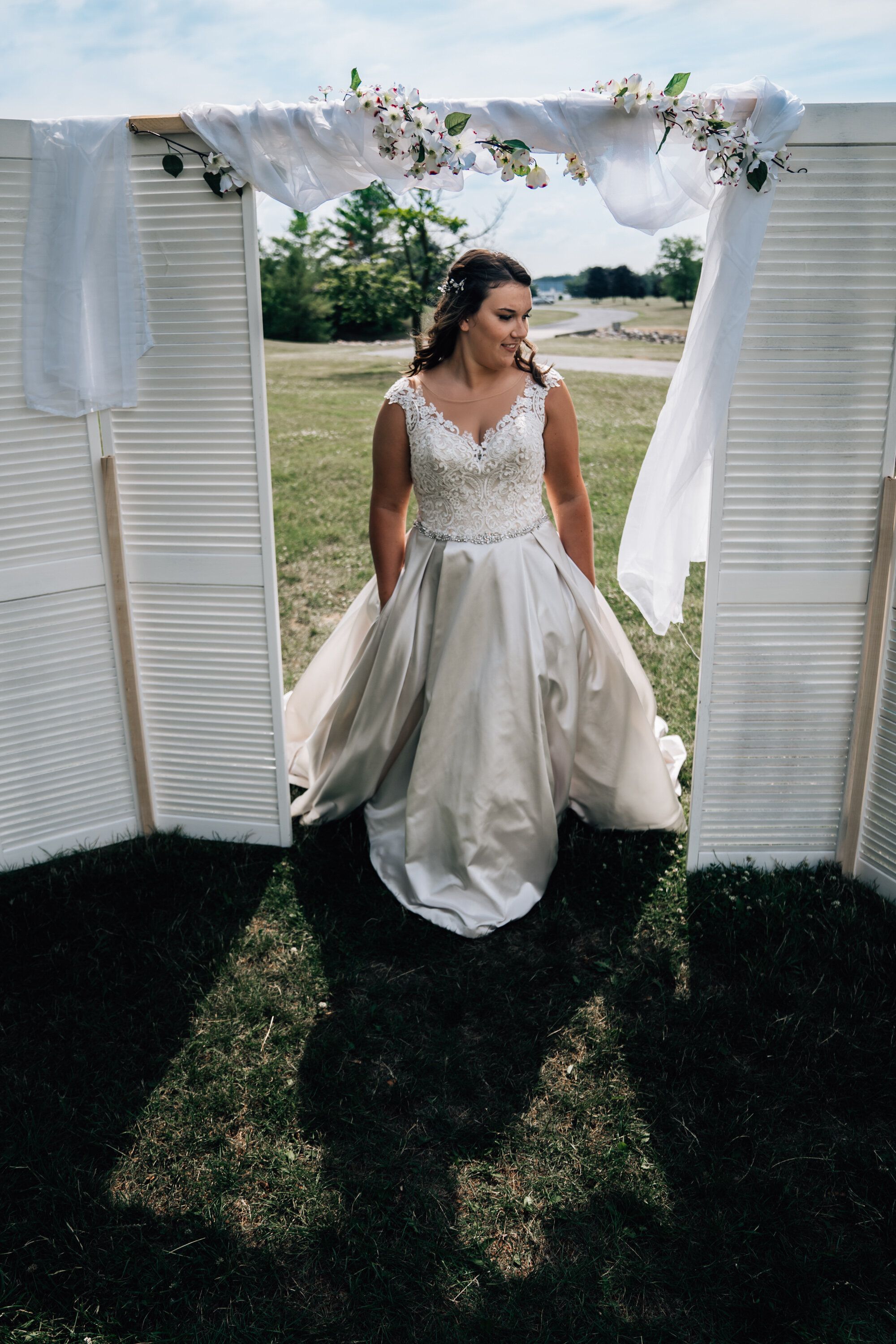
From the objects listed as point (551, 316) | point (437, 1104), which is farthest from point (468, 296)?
point (551, 316)

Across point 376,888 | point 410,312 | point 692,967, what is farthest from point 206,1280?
point 410,312

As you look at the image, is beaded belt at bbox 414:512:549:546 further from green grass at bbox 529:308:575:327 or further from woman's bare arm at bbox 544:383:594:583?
green grass at bbox 529:308:575:327

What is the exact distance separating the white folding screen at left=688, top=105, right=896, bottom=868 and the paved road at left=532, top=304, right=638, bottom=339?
40.6ft

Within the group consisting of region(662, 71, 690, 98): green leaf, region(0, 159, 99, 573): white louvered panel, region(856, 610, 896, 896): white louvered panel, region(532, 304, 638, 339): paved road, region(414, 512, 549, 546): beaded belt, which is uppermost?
region(662, 71, 690, 98): green leaf

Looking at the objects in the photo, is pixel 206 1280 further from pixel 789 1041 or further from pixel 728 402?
pixel 728 402

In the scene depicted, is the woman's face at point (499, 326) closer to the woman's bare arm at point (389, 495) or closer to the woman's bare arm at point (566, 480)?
the woman's bare arm at point (566, 480)

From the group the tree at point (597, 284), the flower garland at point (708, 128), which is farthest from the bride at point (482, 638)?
the tree at point (597, 284)

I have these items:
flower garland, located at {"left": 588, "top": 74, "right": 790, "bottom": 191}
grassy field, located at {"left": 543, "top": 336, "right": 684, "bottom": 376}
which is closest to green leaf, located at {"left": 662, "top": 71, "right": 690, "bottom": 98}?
A: flower garland, located at {"left": 588, "top": 74, "right": 790, "bottom": 191}

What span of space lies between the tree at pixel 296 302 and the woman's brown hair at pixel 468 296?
19993 millimetres

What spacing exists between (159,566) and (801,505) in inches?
87.6

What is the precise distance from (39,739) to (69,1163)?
1599 mm

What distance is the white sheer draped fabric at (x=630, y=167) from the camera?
9.02 ft

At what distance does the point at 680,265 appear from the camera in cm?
1318

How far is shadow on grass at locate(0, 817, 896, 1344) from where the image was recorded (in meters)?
2.07
